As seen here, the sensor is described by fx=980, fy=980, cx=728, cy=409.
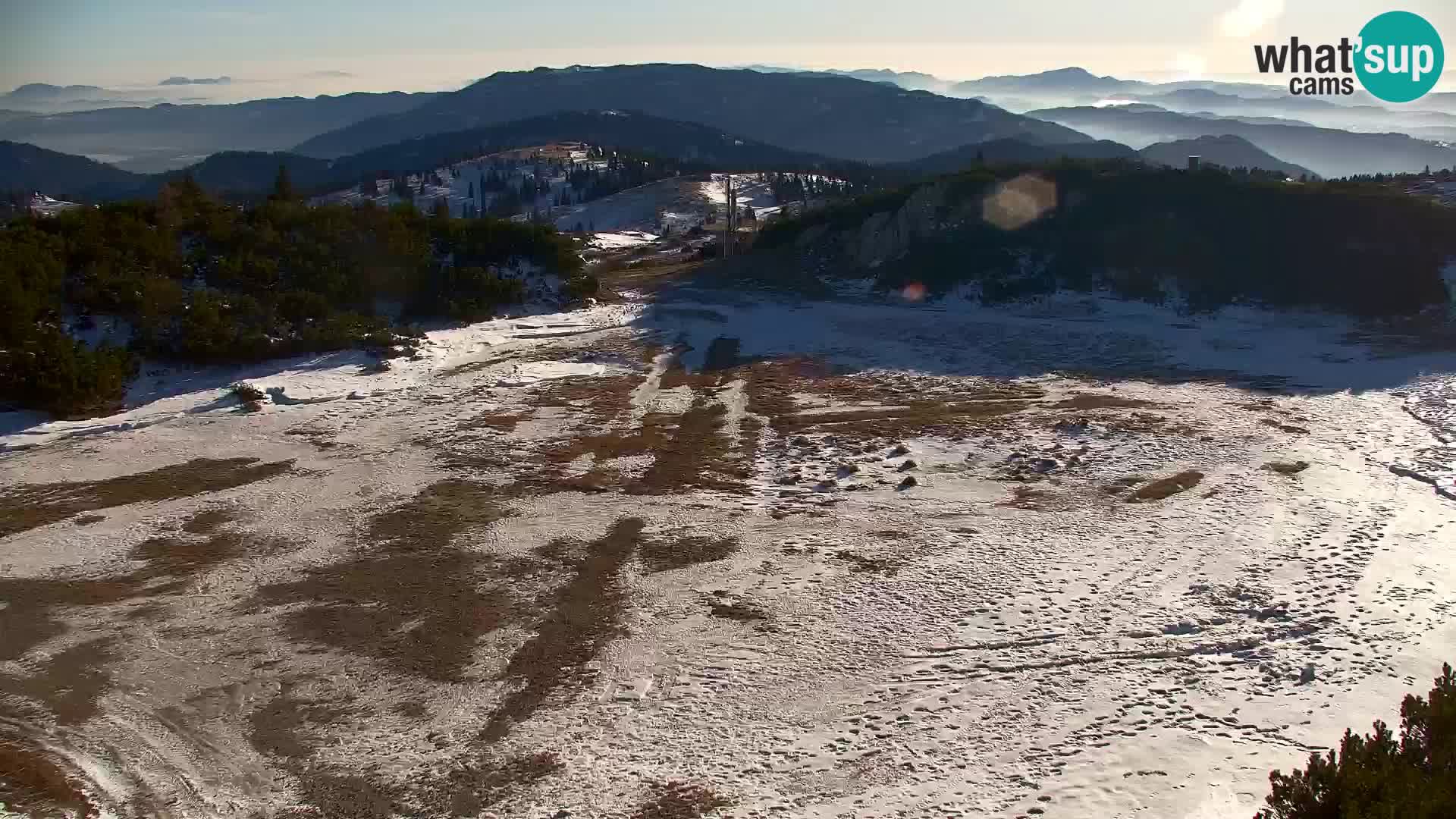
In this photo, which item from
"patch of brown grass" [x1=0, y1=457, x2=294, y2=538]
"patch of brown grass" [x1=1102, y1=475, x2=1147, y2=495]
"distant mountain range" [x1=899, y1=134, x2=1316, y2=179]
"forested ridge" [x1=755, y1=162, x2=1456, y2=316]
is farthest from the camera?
"distant mountain range" [x1=899, y1=134, x2=1316, y2=179]

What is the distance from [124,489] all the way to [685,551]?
10.8 meters

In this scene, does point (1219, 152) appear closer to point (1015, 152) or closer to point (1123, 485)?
point (1015, 152)

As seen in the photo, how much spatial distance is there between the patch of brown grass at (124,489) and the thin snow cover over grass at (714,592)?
9 cm

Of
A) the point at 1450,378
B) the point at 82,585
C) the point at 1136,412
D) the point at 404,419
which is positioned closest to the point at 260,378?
the point at 404,419

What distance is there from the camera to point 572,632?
1316cm

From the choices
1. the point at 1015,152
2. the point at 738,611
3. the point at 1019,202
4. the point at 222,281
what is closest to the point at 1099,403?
the point at 738,611

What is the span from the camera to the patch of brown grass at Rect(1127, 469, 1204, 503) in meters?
17.8

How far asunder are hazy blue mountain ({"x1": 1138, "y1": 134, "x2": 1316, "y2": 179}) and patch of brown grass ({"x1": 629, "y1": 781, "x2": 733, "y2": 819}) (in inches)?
5210

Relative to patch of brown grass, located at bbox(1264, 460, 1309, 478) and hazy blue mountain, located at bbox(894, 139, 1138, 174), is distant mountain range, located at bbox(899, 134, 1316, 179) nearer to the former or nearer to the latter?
hazy blue mountain, located at bbox(894, 139, 1138, 174)

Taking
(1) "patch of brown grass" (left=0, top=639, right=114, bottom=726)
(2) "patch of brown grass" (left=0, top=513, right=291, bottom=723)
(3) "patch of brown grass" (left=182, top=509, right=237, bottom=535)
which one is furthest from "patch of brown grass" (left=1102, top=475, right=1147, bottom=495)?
(1) "patch of brown grass" (left=0, top=639, right=114, bottom=726)

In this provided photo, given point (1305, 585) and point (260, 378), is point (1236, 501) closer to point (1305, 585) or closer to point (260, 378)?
point (1305, 585)

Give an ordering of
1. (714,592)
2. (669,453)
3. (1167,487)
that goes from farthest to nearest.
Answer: (669,453), (1167,487), (714,592)

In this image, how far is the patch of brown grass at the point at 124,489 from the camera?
666 inches

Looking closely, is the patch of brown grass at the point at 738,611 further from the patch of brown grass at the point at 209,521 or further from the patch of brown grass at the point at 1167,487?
the patch of brown grass at the point at 209,521
